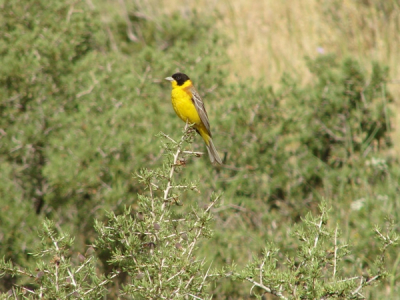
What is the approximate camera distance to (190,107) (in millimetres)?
5223

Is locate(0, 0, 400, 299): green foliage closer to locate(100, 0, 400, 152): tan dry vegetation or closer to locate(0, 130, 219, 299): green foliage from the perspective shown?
locate(100, 0, 400, 152): tan dry vegetation

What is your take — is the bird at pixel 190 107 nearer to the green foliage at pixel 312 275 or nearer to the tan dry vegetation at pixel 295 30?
the green foliage at pixel 312 275

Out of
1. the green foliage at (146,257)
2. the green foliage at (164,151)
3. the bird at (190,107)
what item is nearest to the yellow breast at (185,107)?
the bird at (190,107)

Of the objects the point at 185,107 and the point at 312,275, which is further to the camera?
the point at 185,107

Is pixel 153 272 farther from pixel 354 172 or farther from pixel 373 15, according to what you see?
pixel 373 15

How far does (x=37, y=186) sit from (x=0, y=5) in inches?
83.5

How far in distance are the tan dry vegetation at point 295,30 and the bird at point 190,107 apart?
3.56 meters

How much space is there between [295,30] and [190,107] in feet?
17.9

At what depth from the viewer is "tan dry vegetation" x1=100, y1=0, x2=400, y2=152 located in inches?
351

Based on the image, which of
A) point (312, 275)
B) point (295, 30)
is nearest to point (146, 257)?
point (312, 275)

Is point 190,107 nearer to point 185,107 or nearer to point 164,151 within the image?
point 185,107

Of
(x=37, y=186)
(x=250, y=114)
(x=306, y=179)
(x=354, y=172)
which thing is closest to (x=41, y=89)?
(x=37, y=186)

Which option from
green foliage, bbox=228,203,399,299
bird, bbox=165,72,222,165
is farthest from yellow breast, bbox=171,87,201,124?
green foliage, bbox=228,203,399,299

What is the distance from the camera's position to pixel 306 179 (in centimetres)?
657
